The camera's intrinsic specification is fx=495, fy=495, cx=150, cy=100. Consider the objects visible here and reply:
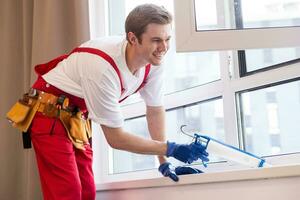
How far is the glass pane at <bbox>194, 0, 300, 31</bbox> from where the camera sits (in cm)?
157

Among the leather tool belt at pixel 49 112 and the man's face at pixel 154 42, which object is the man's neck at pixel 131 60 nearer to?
the man's face at pixel 154 42

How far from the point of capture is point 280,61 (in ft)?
5.90

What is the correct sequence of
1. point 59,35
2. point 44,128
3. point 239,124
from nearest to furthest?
point 44,128
point 239,124
point 59,35

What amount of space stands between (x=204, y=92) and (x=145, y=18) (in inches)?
21.9

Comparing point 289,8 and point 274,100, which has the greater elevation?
point 289,8

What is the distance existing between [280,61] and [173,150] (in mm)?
524

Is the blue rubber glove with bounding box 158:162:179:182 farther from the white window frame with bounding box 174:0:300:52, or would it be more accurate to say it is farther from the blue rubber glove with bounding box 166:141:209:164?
the white window frame with bounding box 174:0:300:52

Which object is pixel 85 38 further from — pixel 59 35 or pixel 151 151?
pixel 151 151

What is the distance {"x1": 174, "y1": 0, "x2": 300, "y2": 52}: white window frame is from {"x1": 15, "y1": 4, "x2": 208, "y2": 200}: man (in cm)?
5

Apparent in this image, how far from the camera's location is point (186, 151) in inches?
64.4

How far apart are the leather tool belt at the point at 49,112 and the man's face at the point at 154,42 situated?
0.35 m

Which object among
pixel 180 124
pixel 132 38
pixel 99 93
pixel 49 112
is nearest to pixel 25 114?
pixel 49 112

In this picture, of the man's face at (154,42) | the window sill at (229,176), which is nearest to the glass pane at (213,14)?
the man's face at (154,42)

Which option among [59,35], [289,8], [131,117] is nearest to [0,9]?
[59,35]
